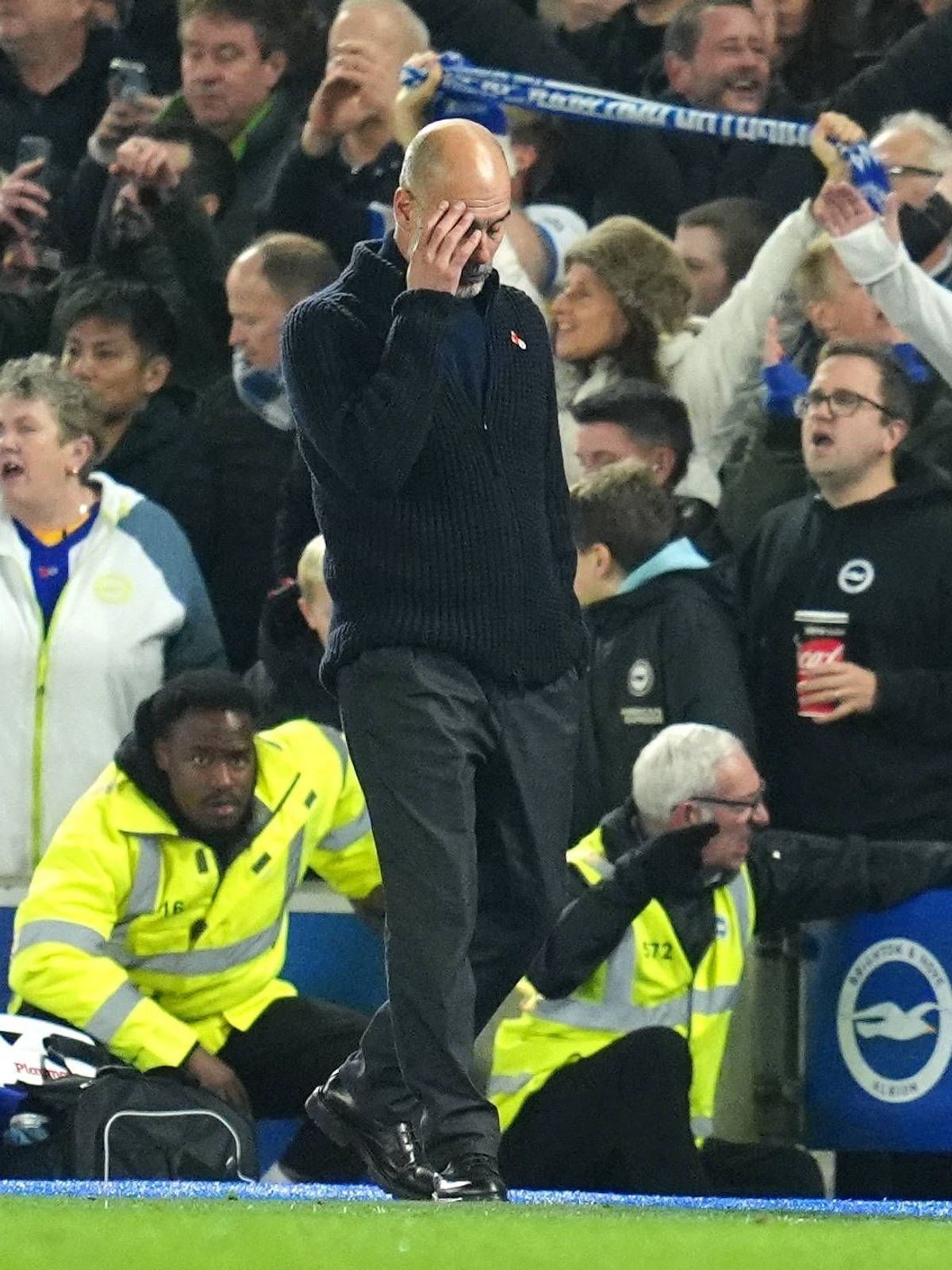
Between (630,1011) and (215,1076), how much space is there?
3.18 ft

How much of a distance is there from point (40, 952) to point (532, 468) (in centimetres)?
218

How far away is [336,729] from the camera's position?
24.2ft

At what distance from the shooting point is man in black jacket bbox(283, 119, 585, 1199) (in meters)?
4.84

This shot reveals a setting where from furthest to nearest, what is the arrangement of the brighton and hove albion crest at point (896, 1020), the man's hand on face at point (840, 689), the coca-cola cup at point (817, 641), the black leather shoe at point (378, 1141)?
the coca-cola cup at point (817, 641)
the man's hand on face at point (840, 689)
the brighton and hove albion crest at point (896, 1020)
the black leather shoe at point (378, 1141)

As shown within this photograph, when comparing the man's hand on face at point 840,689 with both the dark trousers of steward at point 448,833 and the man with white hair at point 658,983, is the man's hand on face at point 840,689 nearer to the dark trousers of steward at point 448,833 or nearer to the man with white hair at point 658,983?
the man with white hair at point 658,983

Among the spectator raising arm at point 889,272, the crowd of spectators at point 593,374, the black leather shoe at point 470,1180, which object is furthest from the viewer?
the spectator raising arm at point 889,272

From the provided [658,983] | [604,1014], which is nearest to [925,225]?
[658,983]

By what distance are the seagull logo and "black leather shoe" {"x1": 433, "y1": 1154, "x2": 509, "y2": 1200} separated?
2055 millimetres

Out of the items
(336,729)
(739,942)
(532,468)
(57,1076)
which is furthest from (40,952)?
(532,468)

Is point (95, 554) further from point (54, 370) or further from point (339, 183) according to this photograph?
point (339, 183)

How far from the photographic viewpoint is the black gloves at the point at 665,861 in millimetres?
6570

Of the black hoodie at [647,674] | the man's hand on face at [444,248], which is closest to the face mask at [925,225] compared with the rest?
the black hoodie at [647,674]

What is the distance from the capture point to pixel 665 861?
259 inches

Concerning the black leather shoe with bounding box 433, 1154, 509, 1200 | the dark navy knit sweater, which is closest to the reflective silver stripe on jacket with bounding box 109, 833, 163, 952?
the dark navy knit sweater
